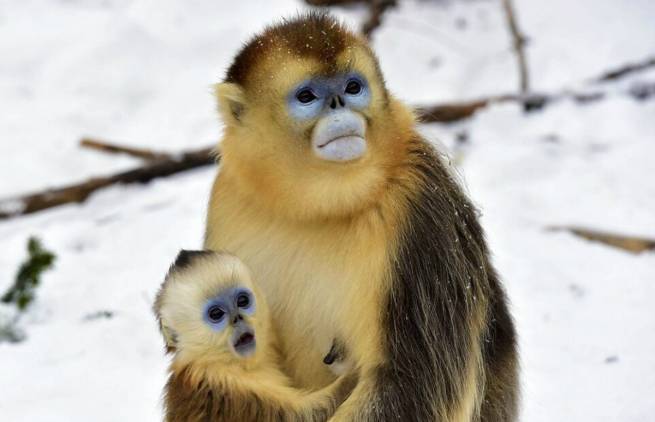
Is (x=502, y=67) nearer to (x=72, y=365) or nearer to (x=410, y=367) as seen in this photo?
(x=72, y=365)

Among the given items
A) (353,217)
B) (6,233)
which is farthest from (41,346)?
(353,217)

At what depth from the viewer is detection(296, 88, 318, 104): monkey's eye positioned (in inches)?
123

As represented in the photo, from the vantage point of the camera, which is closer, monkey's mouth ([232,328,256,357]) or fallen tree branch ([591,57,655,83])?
monkey's mouth ([232,328,256,357])

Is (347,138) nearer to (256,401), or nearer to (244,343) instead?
(244,343)

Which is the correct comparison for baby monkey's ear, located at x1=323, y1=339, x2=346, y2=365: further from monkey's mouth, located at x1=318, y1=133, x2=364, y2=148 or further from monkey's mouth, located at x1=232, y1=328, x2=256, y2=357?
monkey's mouth, located at x1=318, y1=133, x2=364, y2=148

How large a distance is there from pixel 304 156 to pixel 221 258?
1.41ft

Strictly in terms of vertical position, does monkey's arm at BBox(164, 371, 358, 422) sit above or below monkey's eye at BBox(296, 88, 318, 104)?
below

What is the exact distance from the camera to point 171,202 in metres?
6.52

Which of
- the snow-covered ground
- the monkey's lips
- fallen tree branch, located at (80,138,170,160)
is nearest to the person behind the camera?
the monkey's lips

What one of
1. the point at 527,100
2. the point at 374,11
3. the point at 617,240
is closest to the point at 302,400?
the point at 617,240

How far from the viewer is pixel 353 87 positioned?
316 cm

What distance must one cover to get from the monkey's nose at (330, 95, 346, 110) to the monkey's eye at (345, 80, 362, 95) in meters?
0.05

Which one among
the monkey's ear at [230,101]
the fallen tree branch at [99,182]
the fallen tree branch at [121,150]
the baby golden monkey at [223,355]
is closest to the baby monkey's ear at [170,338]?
the baby golden monkey at [223,355]

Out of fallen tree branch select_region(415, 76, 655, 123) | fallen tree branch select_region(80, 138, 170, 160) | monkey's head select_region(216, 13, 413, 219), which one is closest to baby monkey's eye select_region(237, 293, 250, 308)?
monkey's head select_region(216, 13, 413, 219)
